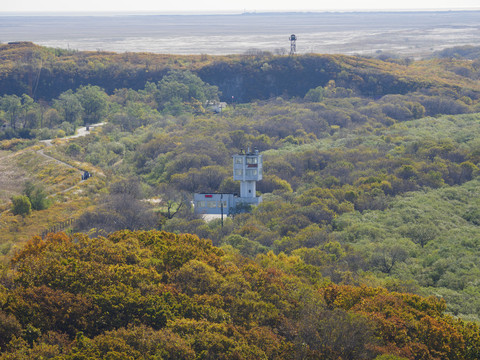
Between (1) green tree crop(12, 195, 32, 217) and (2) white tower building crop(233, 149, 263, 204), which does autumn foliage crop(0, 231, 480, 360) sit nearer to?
(1) green tree crop(12, 195, 32, 217)

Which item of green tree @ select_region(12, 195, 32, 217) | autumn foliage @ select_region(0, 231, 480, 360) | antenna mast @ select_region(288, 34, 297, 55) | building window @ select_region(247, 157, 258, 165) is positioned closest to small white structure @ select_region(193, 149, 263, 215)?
building window @ select_region(247, 157, 258, 165)

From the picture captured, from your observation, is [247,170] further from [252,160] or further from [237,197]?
[237,197]

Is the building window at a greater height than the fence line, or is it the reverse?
the building window

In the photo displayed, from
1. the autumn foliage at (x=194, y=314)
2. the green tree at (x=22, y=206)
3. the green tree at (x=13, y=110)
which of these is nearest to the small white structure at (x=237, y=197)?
the green tree at (x=22, y=206)

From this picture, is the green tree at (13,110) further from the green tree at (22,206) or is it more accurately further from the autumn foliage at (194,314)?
the autumn foliage at (194,314)

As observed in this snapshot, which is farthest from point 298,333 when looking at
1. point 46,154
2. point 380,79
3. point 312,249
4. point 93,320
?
point 380,79

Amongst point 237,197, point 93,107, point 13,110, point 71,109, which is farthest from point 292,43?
point 237,197

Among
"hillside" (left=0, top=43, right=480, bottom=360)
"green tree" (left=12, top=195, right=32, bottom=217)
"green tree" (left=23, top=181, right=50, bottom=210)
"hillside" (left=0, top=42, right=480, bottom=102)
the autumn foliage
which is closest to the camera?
the autumn foliage

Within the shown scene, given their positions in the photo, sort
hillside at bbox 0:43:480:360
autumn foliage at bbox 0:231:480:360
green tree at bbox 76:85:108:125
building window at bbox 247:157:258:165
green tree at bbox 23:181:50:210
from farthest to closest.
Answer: green tree at bbox 76:85:108:125
green tree at bbox 23:181:50:210
building window at bbox 247:157:258:165
hillside at bbox 0:43:480:360
autumn foliage at bbox 0:231:480:360

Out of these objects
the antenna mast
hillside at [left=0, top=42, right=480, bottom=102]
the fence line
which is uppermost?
the antenna mast
